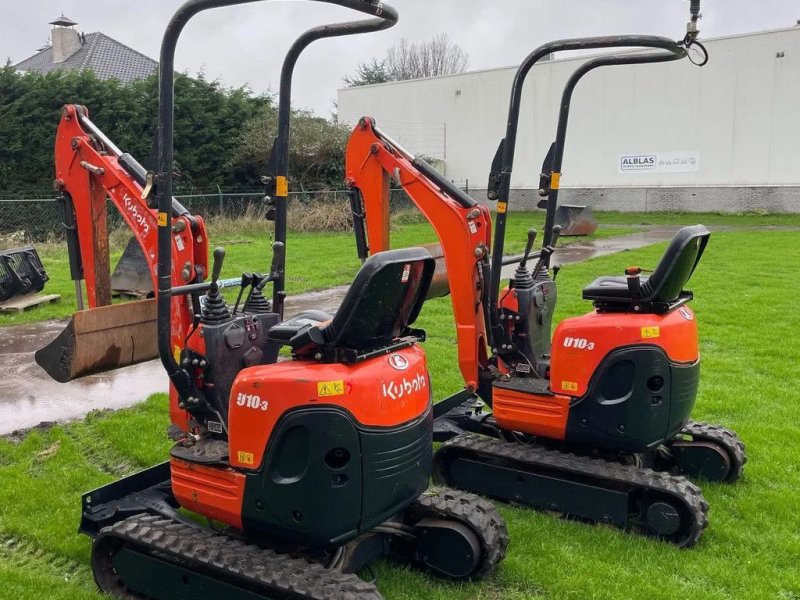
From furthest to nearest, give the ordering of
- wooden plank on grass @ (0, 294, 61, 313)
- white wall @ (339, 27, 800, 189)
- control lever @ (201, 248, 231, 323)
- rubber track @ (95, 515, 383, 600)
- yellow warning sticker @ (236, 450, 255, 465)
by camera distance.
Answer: white wall @ (339, 27, 800, 189), wooden plank on grass @ (0, 294, 61, 313), control lever @ (201, 248, 231, 323), yellow warning sticker @ (236, 450, 255, 465), rubber track @ (95, 515, 383, 600)

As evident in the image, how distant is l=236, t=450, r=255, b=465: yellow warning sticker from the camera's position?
135 inches

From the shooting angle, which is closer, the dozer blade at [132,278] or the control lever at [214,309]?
the control lever at [214,309]

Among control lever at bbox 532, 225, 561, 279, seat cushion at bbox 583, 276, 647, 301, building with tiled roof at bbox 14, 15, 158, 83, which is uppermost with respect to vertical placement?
building with tiled roof at bbox 14, 15, 158, 83

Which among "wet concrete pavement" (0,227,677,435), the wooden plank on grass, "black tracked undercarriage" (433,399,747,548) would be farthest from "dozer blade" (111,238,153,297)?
"black tracked undercarriage" (433,399,747,548)

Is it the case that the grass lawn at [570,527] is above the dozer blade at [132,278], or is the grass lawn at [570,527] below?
below

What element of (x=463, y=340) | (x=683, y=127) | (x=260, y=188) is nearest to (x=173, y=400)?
(x=463, y=340)

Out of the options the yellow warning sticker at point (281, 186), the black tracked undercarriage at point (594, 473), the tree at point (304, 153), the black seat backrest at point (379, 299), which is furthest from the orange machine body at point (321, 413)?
the tree at point (304, 153)

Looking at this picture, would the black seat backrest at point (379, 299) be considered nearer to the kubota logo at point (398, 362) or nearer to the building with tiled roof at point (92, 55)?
the kubota logo at point (398, 362)

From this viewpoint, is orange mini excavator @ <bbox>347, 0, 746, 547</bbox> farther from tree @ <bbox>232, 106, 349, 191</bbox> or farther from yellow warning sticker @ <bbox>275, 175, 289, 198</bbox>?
tree @ <bbox>232, 106, 349, 191</bbox>

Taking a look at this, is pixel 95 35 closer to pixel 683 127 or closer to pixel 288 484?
pixel 683 127

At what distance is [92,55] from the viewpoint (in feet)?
95.1

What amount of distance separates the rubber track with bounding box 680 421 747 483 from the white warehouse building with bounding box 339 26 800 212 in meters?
23.1

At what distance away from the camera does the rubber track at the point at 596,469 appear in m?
4.21

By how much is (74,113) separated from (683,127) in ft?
82.5
